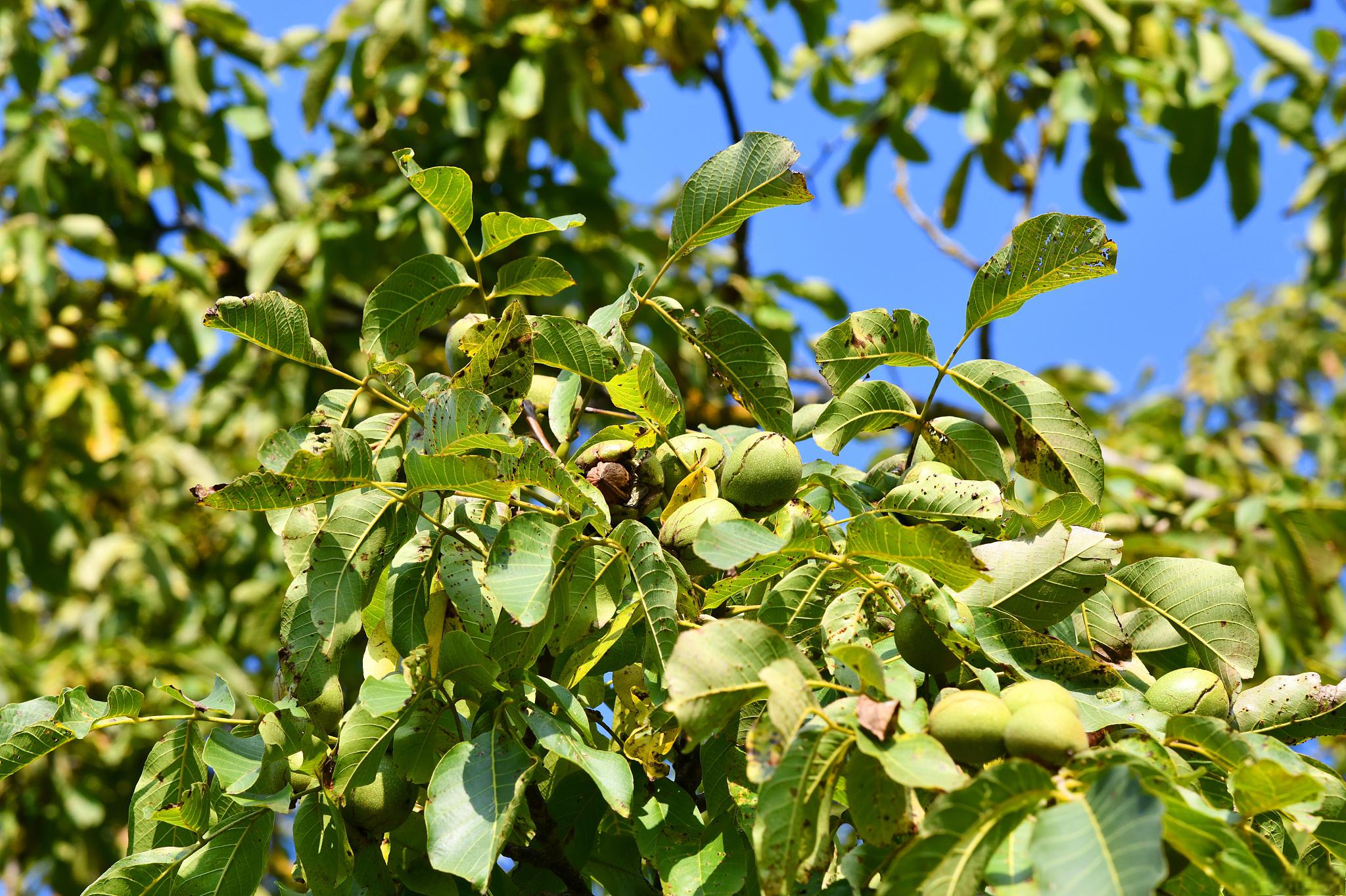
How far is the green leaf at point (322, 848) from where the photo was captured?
3.08 ft

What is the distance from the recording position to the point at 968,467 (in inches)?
45.7

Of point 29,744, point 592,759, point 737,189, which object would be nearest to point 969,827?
point 592,759

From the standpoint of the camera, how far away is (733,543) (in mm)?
833

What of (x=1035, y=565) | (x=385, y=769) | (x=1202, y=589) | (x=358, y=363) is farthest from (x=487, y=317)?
(x=358, y=363)

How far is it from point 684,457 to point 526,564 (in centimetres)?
28

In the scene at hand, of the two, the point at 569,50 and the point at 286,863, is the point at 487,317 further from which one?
the point at 286,863

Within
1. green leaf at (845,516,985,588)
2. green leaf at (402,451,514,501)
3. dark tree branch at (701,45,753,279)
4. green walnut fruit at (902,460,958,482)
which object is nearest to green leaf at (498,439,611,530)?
green leaf at (402,451,514,501)

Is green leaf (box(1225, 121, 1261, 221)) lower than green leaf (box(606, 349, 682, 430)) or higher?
higher

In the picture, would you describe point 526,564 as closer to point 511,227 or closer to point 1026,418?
point 511,227

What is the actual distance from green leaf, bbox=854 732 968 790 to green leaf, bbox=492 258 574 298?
601 mm

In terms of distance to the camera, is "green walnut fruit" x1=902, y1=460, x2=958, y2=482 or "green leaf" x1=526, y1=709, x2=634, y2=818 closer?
"green leaf" x1=526, y1=709, x2=634, y2=818

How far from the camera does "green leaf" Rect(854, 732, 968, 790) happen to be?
710 millimetres

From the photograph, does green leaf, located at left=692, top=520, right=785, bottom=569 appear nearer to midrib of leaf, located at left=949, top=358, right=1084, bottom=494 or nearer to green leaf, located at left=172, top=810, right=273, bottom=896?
midrib of leaf, located at left=949, top=358, right=1084, bottom=494

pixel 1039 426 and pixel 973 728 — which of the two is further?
pixel 1039 426
